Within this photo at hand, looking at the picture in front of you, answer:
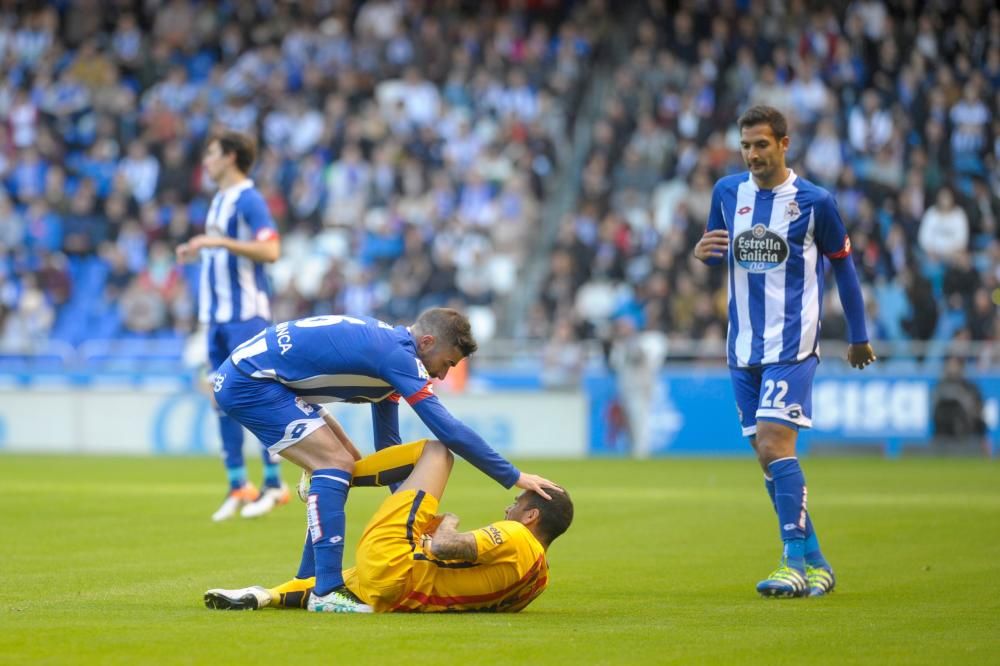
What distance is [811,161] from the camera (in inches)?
1000

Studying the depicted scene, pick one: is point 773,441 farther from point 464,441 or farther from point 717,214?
point 464,441

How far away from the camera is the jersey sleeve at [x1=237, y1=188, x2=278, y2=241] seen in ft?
41.1

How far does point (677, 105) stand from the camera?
27.2 meters

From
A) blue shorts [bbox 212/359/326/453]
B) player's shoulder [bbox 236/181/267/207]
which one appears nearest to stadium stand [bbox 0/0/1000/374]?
player's shoulder [bbox 236/181/267/207]

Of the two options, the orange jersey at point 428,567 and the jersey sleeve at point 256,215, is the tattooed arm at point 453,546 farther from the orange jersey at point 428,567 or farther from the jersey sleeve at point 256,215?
the jersey sleeve at point 256,215

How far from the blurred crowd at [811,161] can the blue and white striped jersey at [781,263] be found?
14.1 meters

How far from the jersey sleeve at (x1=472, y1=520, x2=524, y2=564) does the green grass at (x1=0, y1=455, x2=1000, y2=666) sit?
0.31 meters

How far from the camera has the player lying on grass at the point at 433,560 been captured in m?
7.25

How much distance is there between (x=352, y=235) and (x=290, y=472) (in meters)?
8.27

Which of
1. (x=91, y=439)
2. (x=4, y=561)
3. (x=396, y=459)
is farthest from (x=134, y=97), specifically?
(x=396, y=459)

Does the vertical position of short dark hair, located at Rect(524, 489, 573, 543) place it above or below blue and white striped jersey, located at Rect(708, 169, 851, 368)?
below

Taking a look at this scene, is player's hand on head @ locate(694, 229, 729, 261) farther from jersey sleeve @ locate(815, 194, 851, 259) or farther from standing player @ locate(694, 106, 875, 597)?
jersey sleeve @ locate(815, 194, 851, 259)

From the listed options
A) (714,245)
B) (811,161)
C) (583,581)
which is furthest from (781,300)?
(811,161)

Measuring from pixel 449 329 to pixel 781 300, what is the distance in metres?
2.19
